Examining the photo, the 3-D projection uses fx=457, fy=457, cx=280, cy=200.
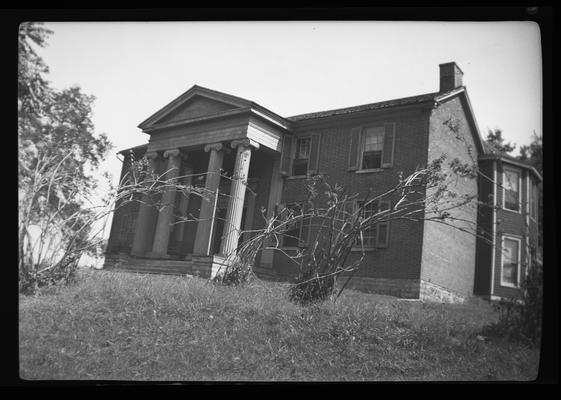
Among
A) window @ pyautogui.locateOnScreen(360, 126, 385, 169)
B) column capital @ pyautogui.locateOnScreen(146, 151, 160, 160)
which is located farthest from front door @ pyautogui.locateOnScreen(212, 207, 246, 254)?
window @ pyautogui.locateOnScreen(360, 126, 385, 169)

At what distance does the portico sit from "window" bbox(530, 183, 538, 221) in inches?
134

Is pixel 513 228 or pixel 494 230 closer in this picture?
pixel 513 228

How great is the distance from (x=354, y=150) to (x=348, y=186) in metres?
0.66

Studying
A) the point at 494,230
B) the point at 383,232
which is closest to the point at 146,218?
the point at 383,232

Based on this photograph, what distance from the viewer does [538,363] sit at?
16.5ft

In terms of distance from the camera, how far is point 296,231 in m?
6.85

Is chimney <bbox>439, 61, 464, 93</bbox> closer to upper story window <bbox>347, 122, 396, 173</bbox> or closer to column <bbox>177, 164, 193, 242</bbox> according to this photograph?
upper story window <bbox>347, 122, 396, 173</bbox>

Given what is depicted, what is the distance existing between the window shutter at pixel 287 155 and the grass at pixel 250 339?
73.0 inches

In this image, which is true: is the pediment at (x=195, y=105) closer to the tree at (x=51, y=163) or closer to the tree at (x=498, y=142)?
the tree at (x=51, y=163)

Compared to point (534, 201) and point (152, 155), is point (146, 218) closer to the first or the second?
point (152, 155)

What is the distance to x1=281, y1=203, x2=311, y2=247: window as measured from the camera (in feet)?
22.3
